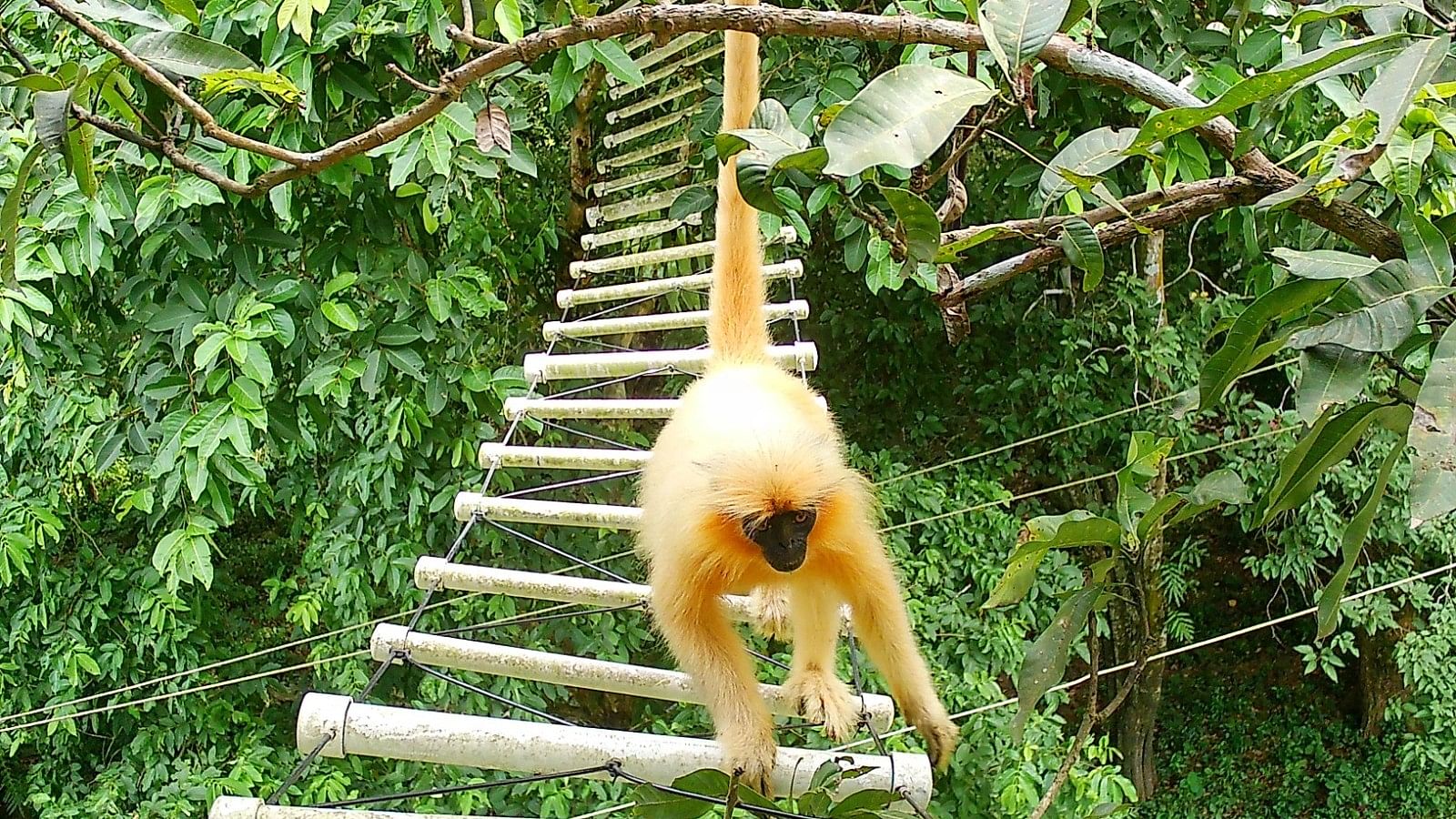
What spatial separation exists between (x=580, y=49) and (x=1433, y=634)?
5037mm

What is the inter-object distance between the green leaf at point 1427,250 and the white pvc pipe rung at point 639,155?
2.90 m

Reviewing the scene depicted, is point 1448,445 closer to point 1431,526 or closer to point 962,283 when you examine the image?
point 962,283

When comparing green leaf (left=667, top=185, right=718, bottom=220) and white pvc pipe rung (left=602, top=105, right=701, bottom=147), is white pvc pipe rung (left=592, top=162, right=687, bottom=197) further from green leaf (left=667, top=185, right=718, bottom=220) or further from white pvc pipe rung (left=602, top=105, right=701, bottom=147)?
green leaf (left=667, top=185, right=718, bottom=220)

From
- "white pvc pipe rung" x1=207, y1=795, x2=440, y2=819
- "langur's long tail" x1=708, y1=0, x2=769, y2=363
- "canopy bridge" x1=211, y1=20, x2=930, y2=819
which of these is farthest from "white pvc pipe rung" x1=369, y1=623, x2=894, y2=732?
"langur's long tail" x1=708, y1=0, x2=769, y2=363

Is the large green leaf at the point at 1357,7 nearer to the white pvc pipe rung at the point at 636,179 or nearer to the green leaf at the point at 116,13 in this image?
the green leaf at the point at 116,13

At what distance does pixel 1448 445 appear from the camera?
2.30ft

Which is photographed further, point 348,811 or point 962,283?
point 348,811

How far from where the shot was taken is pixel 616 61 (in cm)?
236

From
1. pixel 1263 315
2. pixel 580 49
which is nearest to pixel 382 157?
pixel 580 49

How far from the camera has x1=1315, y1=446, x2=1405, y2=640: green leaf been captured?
0.94 m

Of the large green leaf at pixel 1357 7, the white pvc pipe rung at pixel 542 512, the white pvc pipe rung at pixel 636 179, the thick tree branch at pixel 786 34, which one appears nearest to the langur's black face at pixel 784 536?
the white pvc pipe rung at pixel 542 512

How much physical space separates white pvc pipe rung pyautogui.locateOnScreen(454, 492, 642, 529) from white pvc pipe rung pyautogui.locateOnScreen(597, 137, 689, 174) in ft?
5.30

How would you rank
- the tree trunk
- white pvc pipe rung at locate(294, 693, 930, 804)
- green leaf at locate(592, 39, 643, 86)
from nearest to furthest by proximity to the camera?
1. white pvc pipe rung at locate(294, 693, 930, 804)
2. green leaf at locate(592, 39, 643, 86)
3. the tree trunk

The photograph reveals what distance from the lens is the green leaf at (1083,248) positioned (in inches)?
39.1
